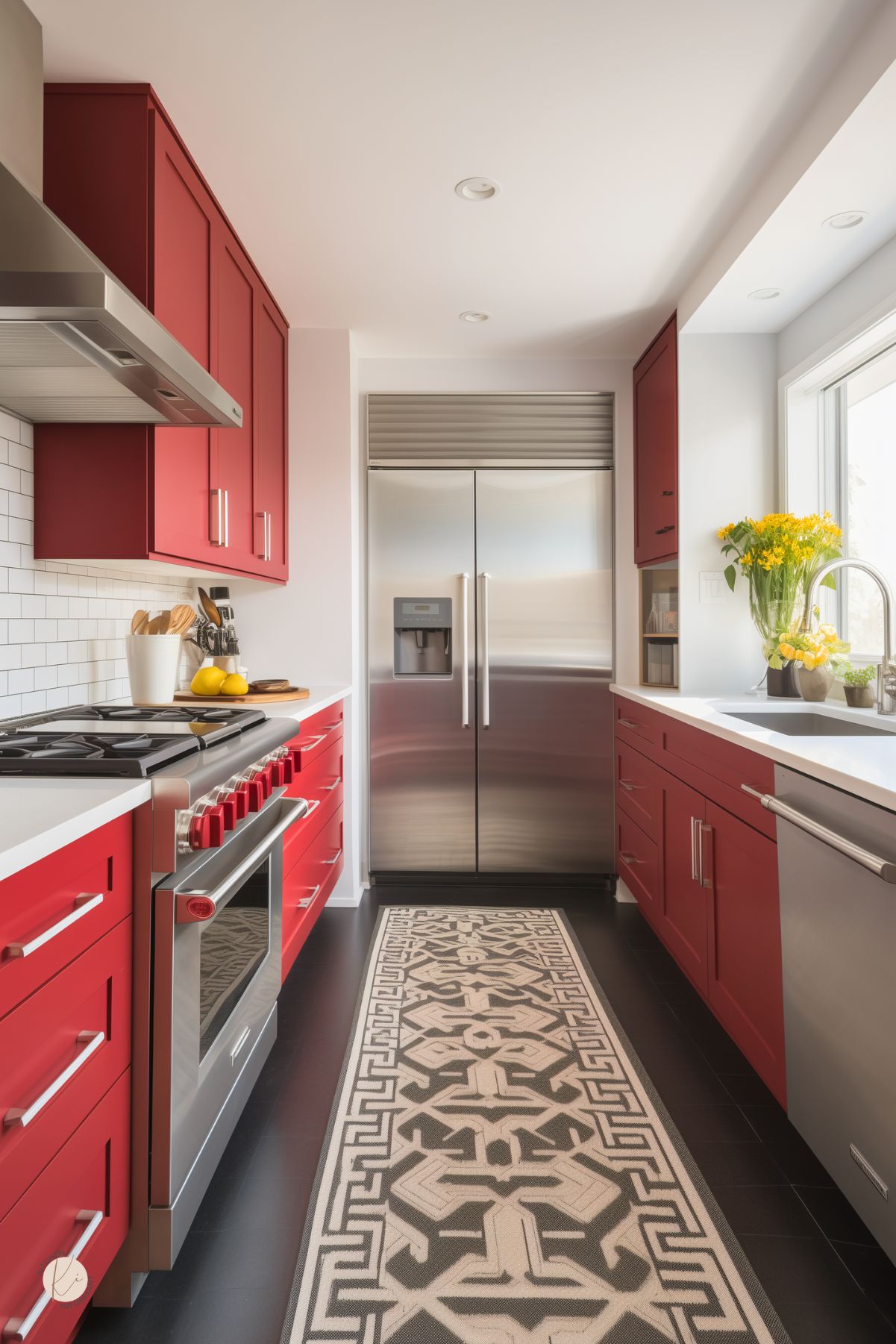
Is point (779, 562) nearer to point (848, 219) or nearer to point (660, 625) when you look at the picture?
point (660, 625)

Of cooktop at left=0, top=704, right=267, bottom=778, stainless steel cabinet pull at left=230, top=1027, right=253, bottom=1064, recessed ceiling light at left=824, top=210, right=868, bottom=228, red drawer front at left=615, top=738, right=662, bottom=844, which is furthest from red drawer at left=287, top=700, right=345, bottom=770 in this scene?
recessed ceiling light at left=824, top=210, right=868, bottom=228

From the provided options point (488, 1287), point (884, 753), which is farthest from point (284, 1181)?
point (884, 753)

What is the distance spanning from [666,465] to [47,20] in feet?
8.03

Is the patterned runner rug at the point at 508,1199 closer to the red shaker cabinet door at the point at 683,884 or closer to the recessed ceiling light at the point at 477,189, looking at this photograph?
the red shaker cabinet door at the point at 683,884

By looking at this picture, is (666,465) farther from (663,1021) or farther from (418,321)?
(663,1021)

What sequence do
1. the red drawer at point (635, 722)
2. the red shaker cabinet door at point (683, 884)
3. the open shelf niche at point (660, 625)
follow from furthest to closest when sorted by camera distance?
the open shelf niche at point (660, 625) → the red drawer at point (635, 722) → the red shaker cabinet door at point (683, 884)

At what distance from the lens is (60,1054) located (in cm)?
106

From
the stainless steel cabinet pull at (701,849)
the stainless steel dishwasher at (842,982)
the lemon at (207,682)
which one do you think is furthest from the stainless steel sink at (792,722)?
the lemon at (207,682)

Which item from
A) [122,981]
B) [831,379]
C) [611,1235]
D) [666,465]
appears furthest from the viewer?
[666,465]

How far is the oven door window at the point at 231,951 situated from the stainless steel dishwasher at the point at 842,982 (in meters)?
1.11

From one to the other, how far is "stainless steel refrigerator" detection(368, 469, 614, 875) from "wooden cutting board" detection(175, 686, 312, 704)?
1008 millimetres

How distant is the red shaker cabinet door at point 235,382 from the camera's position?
246cm

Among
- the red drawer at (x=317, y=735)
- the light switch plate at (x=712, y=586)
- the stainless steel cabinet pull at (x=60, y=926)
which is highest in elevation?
the light switch plate at (x=712, y=586)

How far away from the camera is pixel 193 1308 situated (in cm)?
133
